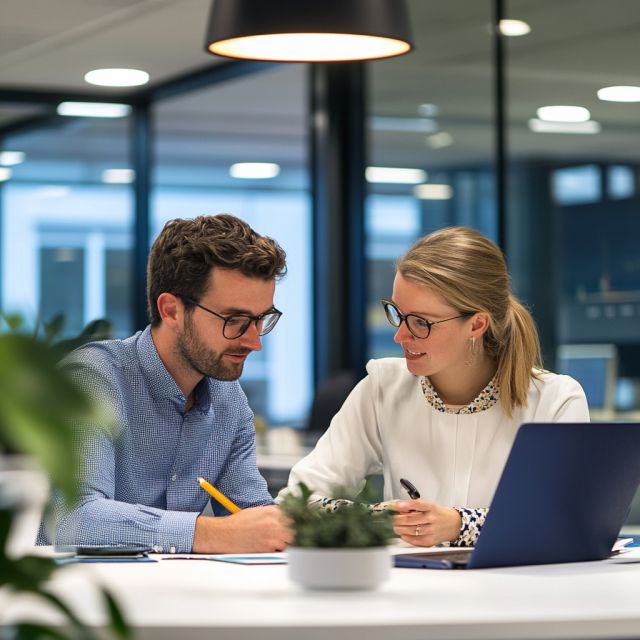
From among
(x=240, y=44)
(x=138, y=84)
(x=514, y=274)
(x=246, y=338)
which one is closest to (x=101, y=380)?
(x=246, y=338)

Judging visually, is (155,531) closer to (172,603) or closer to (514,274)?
(172,603)

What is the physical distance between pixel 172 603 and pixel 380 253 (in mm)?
4565

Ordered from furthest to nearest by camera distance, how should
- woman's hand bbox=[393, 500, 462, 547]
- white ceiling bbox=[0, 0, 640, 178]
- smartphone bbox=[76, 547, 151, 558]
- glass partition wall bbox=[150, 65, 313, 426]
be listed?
glass partition wall bbox=[150, 65, 313, 426] → white ceiling bbox=[0, 0, 640, 178] → woman's hand bbox=[393, 500, 462, 547] → smartphone bbox=[76, 547, 151, 558]

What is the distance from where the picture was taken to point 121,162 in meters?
8.50

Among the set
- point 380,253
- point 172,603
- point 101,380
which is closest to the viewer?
point 172,603

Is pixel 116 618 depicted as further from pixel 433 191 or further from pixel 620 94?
pixel 433 191

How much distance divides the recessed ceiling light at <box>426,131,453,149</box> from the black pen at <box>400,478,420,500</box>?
10.4ft

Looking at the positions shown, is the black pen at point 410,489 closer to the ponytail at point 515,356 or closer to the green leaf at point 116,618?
the ponytail at point 515,356

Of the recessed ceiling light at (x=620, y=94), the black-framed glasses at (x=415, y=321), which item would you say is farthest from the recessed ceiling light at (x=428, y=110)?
the black-framed glasses at (x=415, y=321)

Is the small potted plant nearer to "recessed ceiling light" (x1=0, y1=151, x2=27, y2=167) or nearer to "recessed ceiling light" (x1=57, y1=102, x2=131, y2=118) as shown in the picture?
"recessed ceiling light" (x1=57, y1=102, x2=131, y2=118)

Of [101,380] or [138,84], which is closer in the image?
[101,380]

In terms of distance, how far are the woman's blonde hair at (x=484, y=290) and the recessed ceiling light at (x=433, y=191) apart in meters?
2.86

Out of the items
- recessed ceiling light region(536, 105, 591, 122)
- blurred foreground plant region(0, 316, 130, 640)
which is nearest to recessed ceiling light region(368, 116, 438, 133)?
recessed ceiling light region(536, 105, 591, 122)

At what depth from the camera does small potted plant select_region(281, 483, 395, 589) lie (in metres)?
1.78
